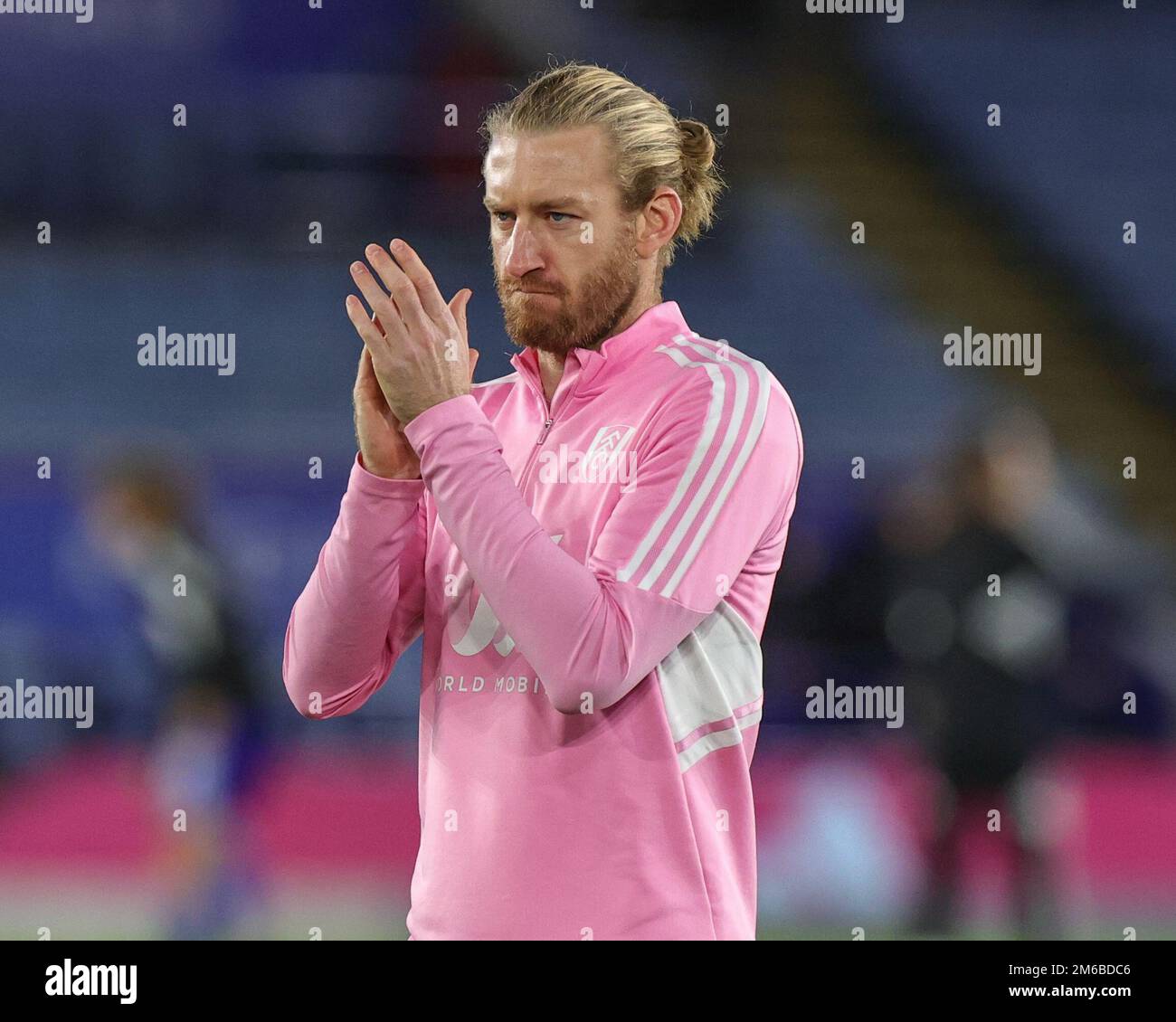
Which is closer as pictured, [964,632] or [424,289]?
[424,289]

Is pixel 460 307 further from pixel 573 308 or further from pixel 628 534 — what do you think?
pixel 628 534

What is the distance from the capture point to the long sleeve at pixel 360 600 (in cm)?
141

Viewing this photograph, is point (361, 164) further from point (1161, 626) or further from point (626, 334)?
point (1161, 626)

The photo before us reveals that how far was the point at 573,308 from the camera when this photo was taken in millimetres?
1506

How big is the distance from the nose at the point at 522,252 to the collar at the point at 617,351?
0.11 meters

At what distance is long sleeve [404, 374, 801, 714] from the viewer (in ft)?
4.20

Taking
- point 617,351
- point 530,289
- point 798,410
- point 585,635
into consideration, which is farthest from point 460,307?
point 798,410

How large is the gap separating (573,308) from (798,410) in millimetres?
1674

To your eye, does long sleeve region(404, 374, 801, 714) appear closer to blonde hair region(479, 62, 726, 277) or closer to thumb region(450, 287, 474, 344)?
thumb region(450, 287, 474, 344)

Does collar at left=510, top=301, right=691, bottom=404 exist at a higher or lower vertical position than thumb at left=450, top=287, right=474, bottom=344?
lower

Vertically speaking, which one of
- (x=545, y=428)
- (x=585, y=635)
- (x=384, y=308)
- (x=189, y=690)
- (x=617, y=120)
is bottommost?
A: (x=189, y=690)

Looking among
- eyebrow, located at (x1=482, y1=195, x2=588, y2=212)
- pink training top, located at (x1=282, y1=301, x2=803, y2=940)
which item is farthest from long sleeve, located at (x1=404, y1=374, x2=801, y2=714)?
eyebrow, located at (x1=482, y1=195, x2=588, y2=212)

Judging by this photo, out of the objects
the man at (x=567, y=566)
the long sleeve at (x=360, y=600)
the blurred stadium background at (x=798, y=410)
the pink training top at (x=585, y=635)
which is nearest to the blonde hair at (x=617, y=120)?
the man at (x=567, y=566)

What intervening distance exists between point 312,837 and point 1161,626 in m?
1.97
